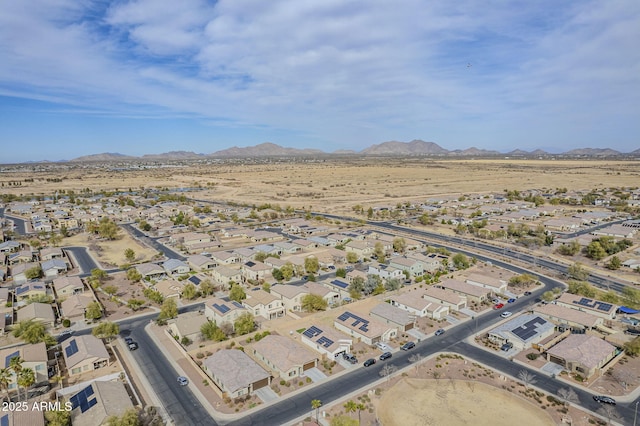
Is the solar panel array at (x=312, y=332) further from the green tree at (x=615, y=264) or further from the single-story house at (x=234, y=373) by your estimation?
the green tree at (x=615, y=264)

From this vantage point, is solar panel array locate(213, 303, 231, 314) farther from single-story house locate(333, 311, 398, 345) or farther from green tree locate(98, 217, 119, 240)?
green tree locate(98, 217, 119, 240)

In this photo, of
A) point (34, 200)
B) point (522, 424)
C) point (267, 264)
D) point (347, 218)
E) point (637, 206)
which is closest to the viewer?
point (522, 424)

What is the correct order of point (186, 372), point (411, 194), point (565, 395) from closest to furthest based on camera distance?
1. point (565, 395)
2. point (186, 372)
3. point (411, 194)

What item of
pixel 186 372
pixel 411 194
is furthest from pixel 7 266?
pixel 411 194

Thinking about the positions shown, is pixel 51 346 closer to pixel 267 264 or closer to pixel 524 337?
pixel 267 264

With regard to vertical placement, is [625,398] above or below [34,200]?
below

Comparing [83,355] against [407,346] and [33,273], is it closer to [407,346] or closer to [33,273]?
[407,346]

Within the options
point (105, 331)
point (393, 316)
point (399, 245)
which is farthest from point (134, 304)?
point (399, 245)
